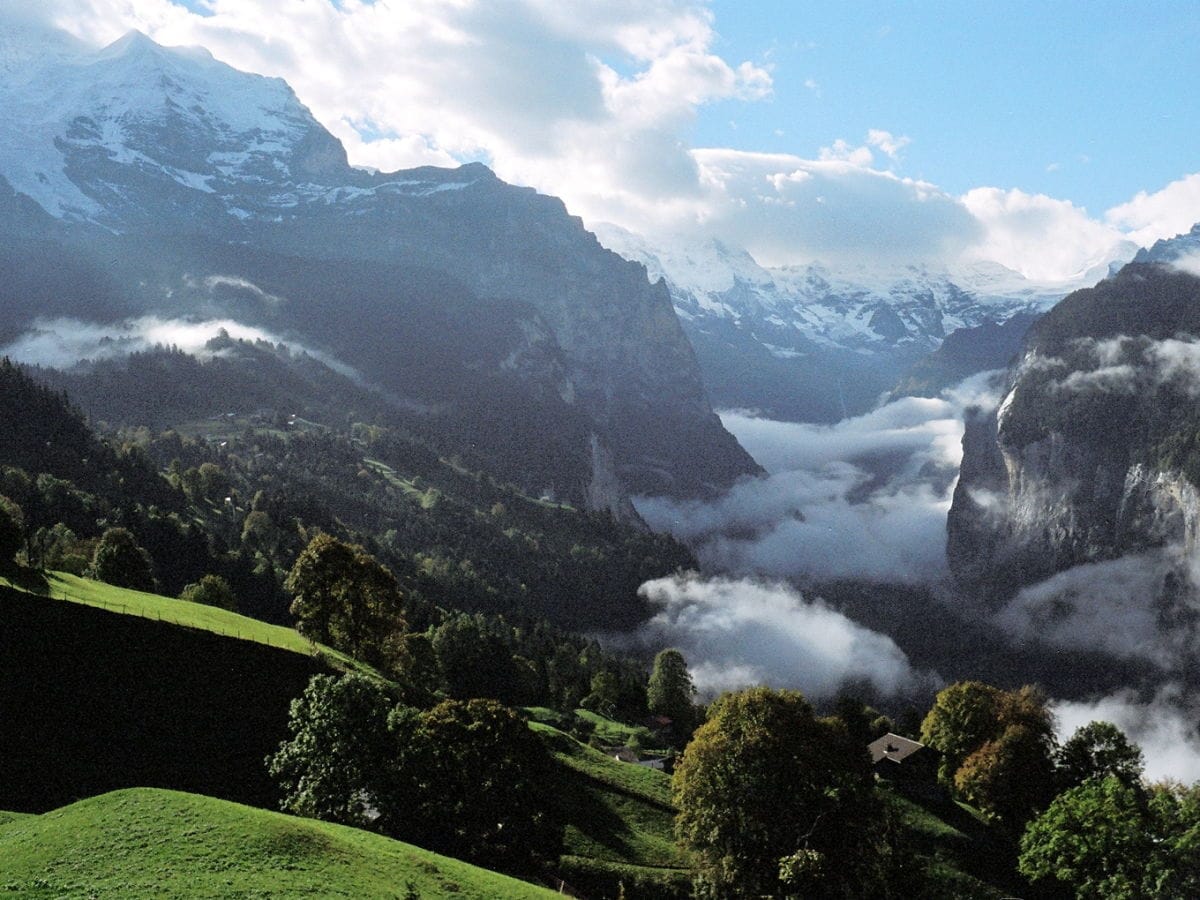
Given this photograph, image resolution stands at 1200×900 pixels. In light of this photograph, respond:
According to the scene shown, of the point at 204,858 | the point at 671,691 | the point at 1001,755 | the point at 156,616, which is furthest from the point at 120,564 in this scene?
the point at 1001,755

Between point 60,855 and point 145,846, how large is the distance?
3.09 meters

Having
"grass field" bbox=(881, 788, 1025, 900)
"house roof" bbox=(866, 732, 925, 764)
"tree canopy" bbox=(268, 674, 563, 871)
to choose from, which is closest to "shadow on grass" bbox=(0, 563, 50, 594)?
"tree canopy" bbox=(268, 674, 563, 871)

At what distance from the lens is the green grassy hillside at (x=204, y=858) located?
34531 millimetres

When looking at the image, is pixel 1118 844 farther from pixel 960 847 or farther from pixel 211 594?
pixel 211 594

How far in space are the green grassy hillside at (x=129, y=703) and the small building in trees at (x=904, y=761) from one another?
62.3m

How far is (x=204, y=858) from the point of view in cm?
3734

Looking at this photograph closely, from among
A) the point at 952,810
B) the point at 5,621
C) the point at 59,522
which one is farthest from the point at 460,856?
the point at 59,522

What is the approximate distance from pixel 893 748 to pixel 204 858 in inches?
3402

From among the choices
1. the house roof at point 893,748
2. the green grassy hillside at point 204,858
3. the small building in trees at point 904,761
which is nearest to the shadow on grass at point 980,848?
the small building in trees at point 904,761

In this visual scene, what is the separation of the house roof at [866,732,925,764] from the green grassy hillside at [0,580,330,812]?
64.1 m

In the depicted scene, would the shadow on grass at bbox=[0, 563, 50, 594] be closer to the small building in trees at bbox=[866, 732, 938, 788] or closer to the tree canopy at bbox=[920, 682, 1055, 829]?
the small building in trees at bbox=[866, 732, 938, 788]

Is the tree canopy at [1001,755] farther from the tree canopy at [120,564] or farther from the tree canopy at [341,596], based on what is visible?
the tree canopy at [120,564]

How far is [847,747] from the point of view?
6588cm

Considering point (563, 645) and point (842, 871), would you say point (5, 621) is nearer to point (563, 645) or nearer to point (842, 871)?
point (842, 871)
